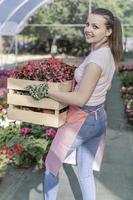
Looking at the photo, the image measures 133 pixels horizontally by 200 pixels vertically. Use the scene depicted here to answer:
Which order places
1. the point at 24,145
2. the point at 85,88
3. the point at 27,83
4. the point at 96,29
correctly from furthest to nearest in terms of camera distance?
1. the point at 24,145
2. the point at 27,83
3. the point at 96,29
4. the point at 85,88

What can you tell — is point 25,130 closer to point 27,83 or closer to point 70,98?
point 27,83

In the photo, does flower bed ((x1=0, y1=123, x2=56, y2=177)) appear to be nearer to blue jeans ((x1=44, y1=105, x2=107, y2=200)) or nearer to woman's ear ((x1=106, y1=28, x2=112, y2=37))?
blue jeans ((x1=44, y1=105, x2=107, y2=200))

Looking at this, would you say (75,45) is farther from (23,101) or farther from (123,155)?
(23,101)

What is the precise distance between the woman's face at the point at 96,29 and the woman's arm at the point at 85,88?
227 millimetres

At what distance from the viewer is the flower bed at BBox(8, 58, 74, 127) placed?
9.66 feet

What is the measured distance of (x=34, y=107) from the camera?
302cm

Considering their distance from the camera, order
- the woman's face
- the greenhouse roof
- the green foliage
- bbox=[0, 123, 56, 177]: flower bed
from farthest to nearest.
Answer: the greenhouse roof → the green foliage → bbox=[0, 123, 56, 177]: flower bed → the woman's face

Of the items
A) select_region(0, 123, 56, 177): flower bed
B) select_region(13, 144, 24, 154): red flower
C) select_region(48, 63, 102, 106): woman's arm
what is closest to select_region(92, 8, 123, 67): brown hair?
select_region(48, 63, 102, 106): woman's arm

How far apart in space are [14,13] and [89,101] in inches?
482

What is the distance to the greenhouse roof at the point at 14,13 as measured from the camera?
12830 millimetres

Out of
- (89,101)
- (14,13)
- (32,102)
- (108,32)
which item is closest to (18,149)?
(32,102)

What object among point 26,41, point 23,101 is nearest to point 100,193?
point 23,101

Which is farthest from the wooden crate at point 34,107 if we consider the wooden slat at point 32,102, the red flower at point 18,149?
the red flower at point 18,149

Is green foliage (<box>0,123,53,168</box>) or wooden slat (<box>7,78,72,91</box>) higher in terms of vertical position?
wooden slat (<box>7,78,72,91</box>)
